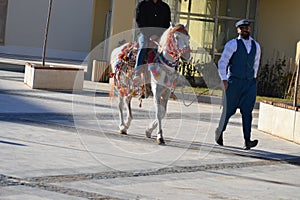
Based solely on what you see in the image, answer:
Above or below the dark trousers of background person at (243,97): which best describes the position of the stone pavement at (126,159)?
below

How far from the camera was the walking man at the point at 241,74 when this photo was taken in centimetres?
1201

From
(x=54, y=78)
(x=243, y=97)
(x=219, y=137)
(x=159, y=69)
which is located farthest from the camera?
(x=54, y=78)

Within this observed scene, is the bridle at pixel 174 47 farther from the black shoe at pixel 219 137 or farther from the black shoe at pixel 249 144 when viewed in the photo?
the black shoe at pixel 249 144

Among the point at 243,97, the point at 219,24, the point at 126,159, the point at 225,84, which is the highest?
the point at 219,24

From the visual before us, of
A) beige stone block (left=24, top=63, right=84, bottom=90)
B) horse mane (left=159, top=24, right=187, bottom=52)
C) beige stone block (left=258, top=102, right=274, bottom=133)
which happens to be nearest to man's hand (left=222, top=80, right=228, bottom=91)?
horse mane (left=159, top=24, right=187, bottom=52)

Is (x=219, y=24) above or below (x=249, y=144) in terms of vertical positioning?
above

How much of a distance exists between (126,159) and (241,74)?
2716 millimetres

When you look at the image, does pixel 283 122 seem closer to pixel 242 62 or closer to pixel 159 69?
pixel 242 62

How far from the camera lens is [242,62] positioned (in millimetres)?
12039

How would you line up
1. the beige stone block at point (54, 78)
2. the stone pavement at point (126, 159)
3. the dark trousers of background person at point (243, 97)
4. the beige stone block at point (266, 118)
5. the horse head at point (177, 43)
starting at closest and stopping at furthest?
the stone pavement at point (126, 159)
the horse head at point (177, 43)
the dark trousers of background person at point (243, 97)
the beige stone block at point (266, 118)
the beige stone block at point (54, 78)

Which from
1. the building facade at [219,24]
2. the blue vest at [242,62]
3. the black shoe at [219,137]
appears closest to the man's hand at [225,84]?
the blue vest at [242,62]

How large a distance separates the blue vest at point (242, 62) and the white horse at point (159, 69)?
0.88 metres

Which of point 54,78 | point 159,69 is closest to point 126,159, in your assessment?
point 159,69

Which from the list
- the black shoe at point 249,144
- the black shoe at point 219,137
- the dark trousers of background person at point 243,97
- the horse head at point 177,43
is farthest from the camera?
the black shoe at point 219,137
